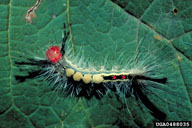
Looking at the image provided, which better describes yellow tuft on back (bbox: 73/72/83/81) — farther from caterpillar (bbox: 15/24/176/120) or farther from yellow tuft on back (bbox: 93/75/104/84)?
yellow tuft on back (bbox: 93/75/104/84)

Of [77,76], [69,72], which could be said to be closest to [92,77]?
[77,76]

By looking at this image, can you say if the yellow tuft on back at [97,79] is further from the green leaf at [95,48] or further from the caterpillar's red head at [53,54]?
the caterpillar's red head at [53,54]

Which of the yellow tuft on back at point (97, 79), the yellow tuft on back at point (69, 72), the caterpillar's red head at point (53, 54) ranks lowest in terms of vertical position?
the yellow tuft on back at point (97, 79)

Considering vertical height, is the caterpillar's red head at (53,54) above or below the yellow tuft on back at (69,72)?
above

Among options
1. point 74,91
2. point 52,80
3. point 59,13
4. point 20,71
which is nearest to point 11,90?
point 20,71

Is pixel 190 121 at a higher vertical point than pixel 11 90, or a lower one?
lower

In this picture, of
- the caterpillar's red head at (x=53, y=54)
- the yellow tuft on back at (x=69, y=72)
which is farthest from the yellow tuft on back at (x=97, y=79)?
the caterpillar's red head at (x=53, y=54)

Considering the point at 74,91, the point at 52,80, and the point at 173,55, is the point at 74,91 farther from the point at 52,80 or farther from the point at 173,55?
the point at 173,55
